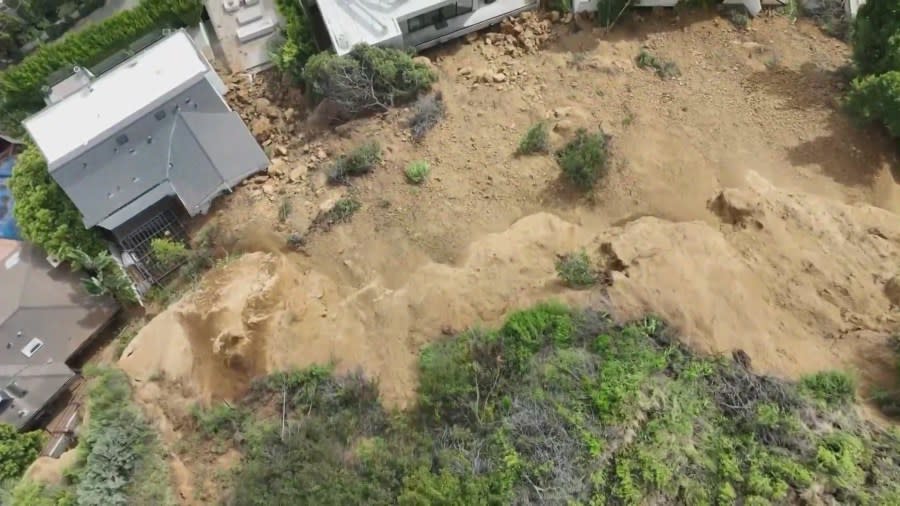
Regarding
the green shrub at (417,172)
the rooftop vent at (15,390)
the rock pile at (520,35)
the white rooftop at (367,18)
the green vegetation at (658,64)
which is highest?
the white rooftop at (367,18)

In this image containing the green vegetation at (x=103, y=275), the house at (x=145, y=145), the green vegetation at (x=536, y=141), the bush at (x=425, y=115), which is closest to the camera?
the green vegetation at (x=536, y=141)

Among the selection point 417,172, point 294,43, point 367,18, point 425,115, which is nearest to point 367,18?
point 367,18

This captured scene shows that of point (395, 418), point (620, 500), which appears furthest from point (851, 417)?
point (395, 418)

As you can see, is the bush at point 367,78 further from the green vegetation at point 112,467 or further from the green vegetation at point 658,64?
the green vegetation at point 112,467

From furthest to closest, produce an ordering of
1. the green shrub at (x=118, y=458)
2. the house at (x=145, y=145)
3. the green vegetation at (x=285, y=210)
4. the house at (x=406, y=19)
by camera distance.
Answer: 1. the house at (x=406, y=19)
2. the house at (x=145, y=145)
3. the green vegetation at (x=285, y=210)
4. the green shrub at (x=118, y=458)

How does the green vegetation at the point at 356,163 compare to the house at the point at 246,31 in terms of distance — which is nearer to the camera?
the green vegetation at the point at 356,163

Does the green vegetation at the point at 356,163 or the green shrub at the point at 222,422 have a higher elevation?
the green vegetation at the point at 356,163

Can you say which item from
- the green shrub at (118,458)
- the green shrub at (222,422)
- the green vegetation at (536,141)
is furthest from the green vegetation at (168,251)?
the green vegetation at (536,141)
